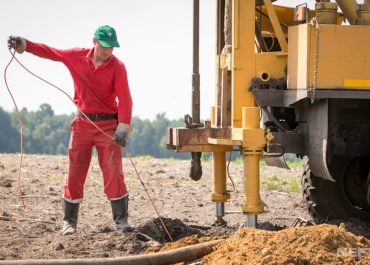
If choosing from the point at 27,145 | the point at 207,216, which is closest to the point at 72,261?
the point at 207,216

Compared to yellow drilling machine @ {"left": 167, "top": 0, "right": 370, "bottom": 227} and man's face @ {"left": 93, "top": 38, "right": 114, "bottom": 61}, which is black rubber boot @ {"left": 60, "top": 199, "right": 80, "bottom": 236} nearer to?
yellow drilling machine @ {"left": 167, "top": 0, "right": 370, "bottom": 227}

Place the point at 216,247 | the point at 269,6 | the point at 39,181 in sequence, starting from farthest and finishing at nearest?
the point at 39,181, the point at 269,6, the point at 216,247

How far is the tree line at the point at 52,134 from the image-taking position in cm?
9038

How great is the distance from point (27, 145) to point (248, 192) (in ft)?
289

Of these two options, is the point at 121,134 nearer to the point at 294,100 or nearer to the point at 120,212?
the point at 120,212

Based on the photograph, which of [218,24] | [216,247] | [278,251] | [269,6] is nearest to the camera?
[278,251]

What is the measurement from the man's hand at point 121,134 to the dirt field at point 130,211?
36.8 inches

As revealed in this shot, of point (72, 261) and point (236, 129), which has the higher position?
point (236, 129)

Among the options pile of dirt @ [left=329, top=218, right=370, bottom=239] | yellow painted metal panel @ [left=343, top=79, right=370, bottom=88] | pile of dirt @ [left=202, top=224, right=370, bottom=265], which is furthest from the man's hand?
pile of dirt @ [left=329, top=218, right=370, bottom=239]

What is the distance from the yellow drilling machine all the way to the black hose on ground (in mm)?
1042

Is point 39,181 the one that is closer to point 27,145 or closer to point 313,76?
point 313,76

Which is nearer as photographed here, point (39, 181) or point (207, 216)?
point (207, 216)

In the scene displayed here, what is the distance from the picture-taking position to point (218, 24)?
973 cm

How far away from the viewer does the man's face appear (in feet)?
29.8
